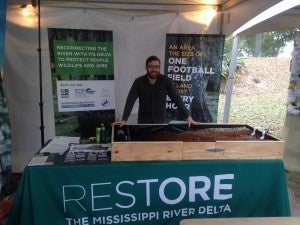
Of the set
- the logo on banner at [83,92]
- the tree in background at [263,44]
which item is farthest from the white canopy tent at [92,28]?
the tree in background at [263,44]

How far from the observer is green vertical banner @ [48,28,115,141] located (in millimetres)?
3785

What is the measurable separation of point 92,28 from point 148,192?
2553mm

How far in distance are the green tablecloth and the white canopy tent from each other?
212 centimetres

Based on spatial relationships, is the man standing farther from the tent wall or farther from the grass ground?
the grass ground

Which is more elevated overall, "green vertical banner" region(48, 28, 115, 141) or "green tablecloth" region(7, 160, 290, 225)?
"green vertical banner" region(48, 28, 115, 141)

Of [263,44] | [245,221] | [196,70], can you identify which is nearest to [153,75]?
[196,70]

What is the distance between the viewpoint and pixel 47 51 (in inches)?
149

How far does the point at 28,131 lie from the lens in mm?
3930

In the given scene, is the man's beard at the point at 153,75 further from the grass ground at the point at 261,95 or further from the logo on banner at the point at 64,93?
the grass ground at the point at 261,95

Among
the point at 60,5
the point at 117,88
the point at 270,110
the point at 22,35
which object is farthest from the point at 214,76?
the point at 270,110

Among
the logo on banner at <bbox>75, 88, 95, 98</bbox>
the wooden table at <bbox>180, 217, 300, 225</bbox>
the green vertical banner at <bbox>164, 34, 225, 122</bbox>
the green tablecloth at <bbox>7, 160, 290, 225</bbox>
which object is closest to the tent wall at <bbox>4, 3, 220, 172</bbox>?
the green vertical banner at <bbox>164, 34, 225, 122</bbox>

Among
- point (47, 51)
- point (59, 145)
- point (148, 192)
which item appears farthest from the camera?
point (47, 51)

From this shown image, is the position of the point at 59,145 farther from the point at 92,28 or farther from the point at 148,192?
the point at 92,28

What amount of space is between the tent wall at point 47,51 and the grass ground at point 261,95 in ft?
11.6
